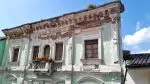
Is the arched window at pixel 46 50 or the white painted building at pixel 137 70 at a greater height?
the arched window at pixel 46 50

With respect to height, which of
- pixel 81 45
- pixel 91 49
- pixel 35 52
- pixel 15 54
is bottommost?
pixel 15 54

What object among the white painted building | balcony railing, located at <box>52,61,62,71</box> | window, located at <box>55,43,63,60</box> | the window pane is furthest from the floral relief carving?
the white painted building

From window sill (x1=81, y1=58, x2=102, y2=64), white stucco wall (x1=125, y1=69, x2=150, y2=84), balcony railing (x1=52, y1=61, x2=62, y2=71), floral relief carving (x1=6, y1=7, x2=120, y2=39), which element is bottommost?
white stucco wall (x1=125, y1=69, x2=150, y2=84)

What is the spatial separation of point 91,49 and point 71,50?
1.48 meters

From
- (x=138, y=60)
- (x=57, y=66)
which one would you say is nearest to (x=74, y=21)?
(x=57, y=66)

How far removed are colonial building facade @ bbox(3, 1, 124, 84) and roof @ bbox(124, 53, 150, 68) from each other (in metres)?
0.70

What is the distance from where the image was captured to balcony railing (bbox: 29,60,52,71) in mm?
13156

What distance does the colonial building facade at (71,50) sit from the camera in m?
11.4

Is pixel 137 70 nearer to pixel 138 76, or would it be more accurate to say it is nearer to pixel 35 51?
pixel 138 76

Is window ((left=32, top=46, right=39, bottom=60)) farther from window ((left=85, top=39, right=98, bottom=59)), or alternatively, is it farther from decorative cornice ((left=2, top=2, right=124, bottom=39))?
window ((left=85, top=39, right=98, bottom=59))

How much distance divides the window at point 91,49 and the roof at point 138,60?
207cm

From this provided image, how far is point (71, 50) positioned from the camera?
12.9 m

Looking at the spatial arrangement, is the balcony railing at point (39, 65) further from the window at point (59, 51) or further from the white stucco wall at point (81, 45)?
the window at point (59, 51)

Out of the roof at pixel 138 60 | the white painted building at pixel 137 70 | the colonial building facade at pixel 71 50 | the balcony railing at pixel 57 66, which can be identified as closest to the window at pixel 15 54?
the colonial building facade at pixel 71 50
